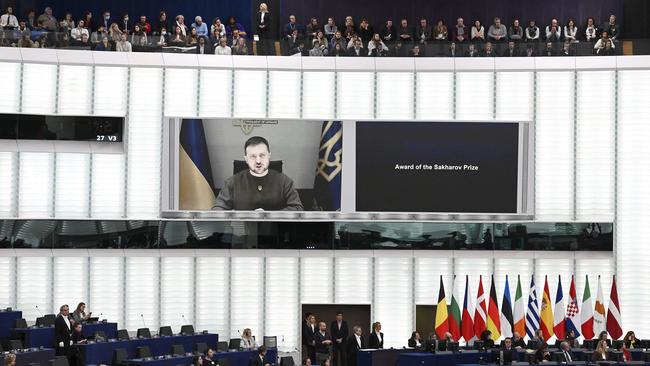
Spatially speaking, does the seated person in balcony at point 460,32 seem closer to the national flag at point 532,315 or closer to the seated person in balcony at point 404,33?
the seated person in balcony at point 404,33

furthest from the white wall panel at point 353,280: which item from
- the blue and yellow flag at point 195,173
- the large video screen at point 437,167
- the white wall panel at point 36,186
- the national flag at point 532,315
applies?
the white wall panel at point 36,186

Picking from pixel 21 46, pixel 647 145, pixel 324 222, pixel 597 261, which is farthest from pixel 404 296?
pixel 21 46

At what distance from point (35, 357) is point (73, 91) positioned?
433 inches

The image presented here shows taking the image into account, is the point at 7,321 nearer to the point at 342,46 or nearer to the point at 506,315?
the point at 342,46

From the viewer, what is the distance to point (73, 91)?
1517 inches

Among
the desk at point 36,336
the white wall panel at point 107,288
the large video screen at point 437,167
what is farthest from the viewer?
the large video screen at point 437,167

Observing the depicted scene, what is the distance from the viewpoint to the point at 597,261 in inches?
1540

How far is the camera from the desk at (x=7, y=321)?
3381cm

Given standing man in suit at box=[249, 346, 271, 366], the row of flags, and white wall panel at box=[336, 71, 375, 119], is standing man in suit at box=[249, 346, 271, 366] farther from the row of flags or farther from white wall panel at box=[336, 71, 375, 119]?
white wall panel at box=[336, 71, 375, 119]

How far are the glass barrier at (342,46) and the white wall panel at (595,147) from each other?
3.03 feet

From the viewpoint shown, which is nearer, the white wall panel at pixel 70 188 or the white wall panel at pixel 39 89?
the white wall panel at pixel 39 89

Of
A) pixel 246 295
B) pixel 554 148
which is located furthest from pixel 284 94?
pixel 554 148

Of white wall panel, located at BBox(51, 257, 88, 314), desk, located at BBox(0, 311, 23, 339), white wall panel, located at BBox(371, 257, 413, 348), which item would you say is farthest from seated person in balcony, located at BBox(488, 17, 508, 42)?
desk, located at BBox(0, 311, 23, 339)

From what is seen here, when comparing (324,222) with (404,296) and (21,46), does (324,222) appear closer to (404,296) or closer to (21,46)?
(404,296)
